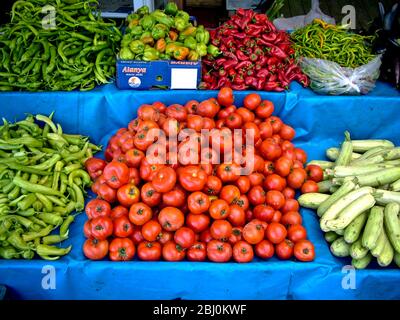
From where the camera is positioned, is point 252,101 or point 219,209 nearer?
point 219,209

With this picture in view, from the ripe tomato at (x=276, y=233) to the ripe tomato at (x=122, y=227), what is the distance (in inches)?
33.1

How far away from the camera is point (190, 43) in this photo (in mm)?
3328

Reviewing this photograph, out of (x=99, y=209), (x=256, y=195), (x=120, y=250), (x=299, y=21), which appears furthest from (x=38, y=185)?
(x=299, y=21)

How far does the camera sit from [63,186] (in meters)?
2.80

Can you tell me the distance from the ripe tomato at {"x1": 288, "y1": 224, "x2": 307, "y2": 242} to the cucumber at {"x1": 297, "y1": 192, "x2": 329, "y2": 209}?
297mm

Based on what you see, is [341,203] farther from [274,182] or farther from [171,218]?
[171,218]

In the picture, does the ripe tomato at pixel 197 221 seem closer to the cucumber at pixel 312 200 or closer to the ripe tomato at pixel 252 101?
the cucumber at pixel 312 200

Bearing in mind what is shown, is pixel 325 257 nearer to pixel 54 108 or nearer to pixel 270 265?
pixel 270 265

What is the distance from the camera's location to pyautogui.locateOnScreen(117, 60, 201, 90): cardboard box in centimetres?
321

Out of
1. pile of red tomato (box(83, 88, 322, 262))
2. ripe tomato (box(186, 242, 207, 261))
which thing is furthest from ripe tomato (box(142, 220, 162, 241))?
ripe tomato (box(186, 242, 207, 261))

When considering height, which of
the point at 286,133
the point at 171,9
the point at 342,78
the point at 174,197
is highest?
the point at 171,9

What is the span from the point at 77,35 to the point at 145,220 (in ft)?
5.99

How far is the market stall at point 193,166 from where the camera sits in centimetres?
236

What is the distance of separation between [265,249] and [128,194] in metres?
0.89
